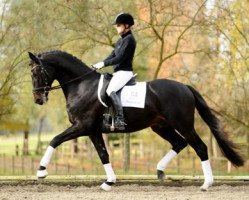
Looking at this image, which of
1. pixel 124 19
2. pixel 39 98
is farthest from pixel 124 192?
pixel 124 19

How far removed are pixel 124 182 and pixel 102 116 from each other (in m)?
1.85

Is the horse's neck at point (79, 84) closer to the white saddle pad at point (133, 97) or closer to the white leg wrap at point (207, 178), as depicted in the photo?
the white saddle pad at point (133, 97)

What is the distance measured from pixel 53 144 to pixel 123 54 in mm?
1975

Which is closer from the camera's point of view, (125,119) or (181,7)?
(125,119)

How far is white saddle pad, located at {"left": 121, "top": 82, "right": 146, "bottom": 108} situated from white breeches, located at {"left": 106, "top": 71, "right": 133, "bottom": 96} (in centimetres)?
14

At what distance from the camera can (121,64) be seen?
9.98m

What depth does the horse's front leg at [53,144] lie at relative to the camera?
31.5ft

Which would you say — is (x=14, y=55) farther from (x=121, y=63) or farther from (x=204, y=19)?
(x=121, y=63)

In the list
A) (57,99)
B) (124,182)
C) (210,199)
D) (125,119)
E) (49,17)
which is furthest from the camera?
(57,99)

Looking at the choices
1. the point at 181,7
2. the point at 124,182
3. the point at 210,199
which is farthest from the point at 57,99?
the point at 210,199

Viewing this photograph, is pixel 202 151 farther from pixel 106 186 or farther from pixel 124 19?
pixel 124 19

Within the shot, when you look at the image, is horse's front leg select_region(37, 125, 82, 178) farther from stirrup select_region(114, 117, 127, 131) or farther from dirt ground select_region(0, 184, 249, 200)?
stirrup select_region(114, 117, 127, 131)

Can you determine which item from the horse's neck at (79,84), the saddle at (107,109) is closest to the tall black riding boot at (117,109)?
the saddle at (107,109)

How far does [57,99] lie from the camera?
61.8ft
